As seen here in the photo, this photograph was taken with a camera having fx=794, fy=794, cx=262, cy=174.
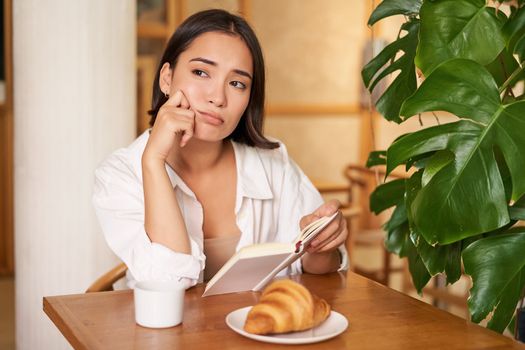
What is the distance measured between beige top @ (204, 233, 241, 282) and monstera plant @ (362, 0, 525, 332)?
0.53m

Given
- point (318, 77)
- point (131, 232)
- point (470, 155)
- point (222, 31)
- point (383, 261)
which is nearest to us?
point (470, 155)

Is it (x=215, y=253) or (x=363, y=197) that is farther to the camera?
(x=363, y=197)

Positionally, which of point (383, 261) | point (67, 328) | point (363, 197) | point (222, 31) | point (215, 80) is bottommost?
point (383, 261)

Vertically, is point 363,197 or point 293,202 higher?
point 293,202

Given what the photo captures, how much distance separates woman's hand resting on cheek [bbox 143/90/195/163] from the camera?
73.8 inches

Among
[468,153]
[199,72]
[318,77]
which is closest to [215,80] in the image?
[199,72]

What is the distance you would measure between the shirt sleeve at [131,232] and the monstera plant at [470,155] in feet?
1.70

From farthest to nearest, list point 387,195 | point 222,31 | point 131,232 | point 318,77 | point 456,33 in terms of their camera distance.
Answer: point 318,77 < point 387,195 < point 222,31 < point 131,232 < point 456,33

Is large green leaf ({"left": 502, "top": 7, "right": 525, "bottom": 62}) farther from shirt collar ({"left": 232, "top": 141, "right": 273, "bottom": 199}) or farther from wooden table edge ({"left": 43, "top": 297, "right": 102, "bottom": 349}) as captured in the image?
wooden table edge ({"left": 43, "top": 297, "right": 102, "bottom": 349})

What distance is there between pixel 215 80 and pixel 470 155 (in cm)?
69

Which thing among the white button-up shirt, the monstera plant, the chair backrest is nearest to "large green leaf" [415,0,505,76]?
the monstera plant

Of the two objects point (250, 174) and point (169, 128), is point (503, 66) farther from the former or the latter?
point (169, 128)

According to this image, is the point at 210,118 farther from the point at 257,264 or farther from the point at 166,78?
the point at 257,264

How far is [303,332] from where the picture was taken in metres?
1.50
